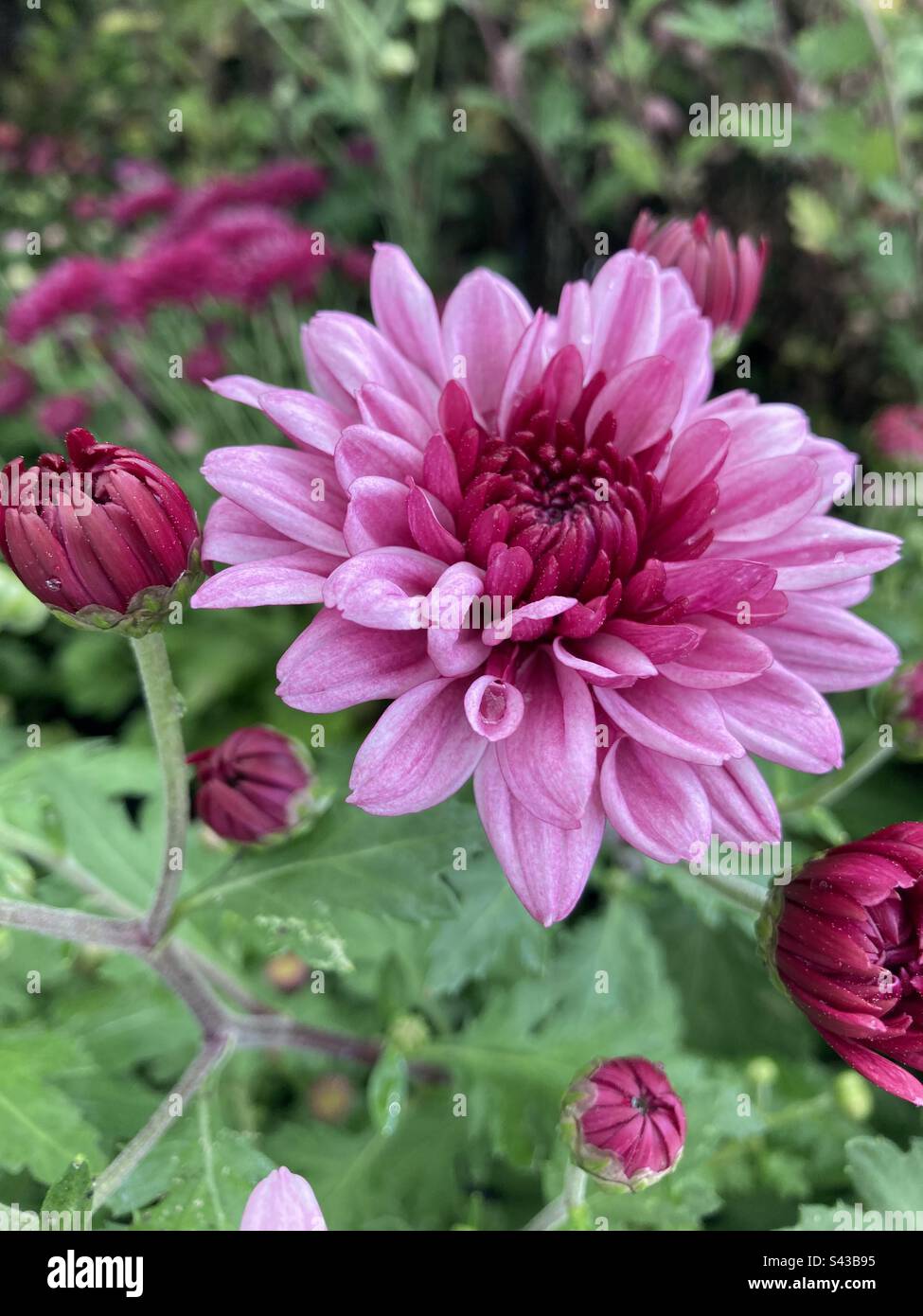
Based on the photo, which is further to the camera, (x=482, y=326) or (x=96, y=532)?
(x=482, y=326)

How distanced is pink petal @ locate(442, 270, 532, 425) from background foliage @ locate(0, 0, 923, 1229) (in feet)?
1.10

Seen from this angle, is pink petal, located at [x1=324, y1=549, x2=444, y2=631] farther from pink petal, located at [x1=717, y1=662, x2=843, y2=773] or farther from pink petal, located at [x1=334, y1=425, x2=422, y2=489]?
pink petal, located at [x1=717, y1=662, x2=843, y2=773]

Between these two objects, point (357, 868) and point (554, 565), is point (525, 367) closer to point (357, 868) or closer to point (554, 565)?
point (554, 565)

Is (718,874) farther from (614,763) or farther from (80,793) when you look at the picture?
(80,793)

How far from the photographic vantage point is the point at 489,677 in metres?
0.55

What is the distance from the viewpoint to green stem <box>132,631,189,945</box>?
63 centimetres

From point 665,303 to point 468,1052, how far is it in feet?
2.63

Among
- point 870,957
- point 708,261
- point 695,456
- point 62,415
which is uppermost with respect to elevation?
point 62,415

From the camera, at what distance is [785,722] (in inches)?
23.2

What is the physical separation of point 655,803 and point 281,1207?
0.31 m

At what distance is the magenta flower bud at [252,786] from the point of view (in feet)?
2.48

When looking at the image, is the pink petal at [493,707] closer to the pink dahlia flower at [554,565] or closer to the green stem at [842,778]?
the pink dahlia flower at [554,565]

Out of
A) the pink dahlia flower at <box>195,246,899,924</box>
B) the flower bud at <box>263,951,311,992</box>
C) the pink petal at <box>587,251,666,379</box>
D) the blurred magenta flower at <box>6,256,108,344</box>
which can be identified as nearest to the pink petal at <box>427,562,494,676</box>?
the pink dahlia flower at <box>195,246,899,924</box>

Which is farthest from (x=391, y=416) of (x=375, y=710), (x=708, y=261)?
(x=375, y=710)
